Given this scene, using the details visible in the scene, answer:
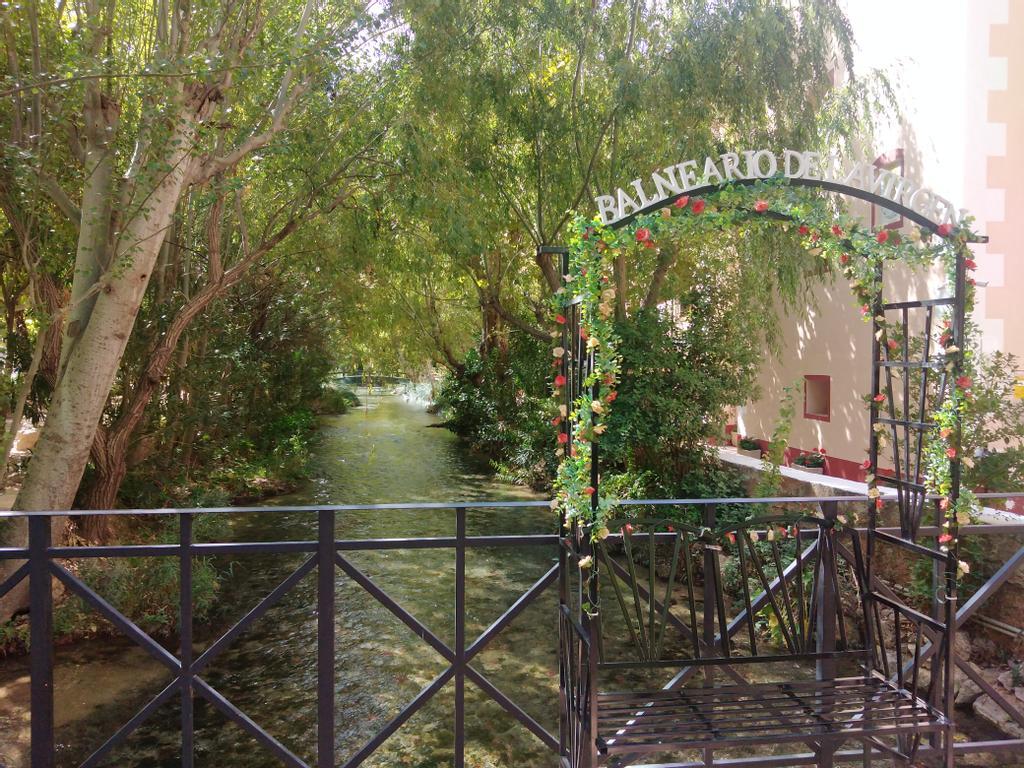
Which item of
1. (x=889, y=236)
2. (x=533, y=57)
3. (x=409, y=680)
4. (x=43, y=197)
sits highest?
(x=533, y=57)

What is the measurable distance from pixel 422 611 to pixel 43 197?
19.2 ft

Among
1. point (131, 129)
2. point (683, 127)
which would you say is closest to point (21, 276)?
point (131, 129)

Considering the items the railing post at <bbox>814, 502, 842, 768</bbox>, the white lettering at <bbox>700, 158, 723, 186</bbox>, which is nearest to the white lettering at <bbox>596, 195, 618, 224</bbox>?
the white lettering at <bbox>700, 158, 723, 186</bbox>

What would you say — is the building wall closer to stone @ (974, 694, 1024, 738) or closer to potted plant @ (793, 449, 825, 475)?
potted plant @ (793, 449, 825, 475)

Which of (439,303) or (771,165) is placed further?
(439,303)

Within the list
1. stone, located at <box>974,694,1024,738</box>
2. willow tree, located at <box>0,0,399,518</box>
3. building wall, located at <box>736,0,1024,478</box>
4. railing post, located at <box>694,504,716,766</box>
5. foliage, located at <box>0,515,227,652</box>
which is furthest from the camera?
building wall, located at <box>736,0,1024,478</box>

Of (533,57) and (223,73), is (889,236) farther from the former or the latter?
(533,57)

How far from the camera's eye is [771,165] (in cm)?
373

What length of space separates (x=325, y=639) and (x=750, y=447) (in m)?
11.1

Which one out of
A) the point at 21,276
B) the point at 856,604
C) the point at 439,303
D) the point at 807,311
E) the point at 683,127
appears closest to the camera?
the point at 856,604

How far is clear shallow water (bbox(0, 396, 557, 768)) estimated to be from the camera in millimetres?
5727

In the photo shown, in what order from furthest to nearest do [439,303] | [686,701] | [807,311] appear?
[439,303] → [807,311] → [686,701]

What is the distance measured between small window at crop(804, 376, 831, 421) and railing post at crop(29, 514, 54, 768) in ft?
36.1

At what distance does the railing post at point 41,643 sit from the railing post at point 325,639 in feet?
3.89
